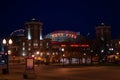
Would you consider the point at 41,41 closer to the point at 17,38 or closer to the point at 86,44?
the point at 17,38

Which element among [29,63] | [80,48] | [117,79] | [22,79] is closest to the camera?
[117,79]

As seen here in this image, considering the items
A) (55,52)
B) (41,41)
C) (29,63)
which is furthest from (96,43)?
(29,63)

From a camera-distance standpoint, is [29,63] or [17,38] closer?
[29,63]

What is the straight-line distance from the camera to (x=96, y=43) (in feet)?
500

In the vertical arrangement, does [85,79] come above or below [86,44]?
below

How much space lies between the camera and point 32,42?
195875 mm

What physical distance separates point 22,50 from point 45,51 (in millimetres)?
13945

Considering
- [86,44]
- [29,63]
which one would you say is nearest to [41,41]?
[86,44]

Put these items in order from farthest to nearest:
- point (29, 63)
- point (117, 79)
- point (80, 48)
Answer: point (80, 48) → point (29, 63) → point (117, 79)

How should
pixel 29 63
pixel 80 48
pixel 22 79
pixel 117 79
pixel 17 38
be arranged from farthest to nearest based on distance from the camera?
pixel 17 38, pixel 80 48, pixel 29 63, pixel 22 79, pixel 117 79

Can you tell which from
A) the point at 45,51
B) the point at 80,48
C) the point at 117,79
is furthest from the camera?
the point at 45,51

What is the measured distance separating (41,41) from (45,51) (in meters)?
13.9

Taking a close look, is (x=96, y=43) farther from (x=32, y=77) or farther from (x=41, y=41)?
(x=32, y=77)

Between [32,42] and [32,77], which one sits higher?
[32,42]
